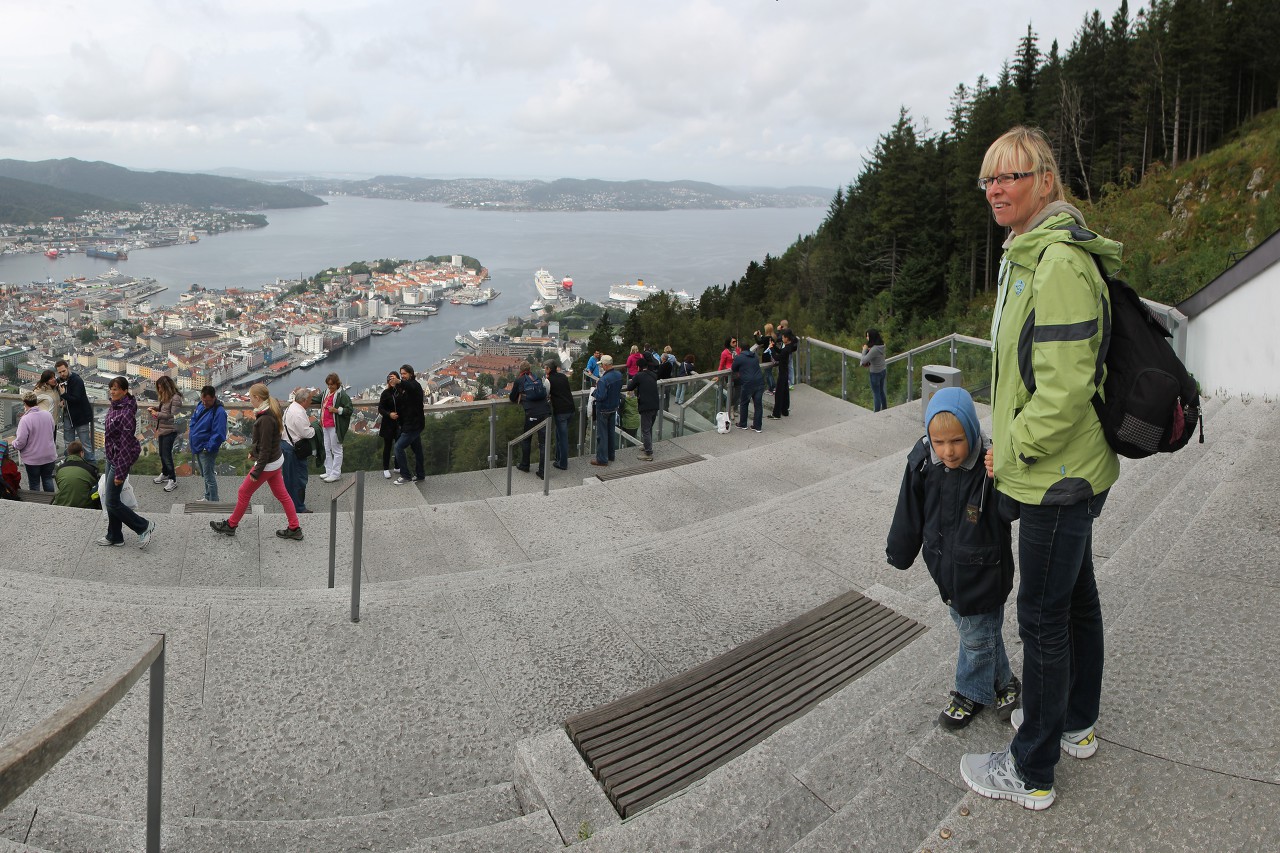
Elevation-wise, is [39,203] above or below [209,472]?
above

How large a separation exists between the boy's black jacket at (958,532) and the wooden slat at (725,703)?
3.91ft

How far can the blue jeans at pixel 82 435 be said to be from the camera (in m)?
10.5

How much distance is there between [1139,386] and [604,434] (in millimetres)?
9369

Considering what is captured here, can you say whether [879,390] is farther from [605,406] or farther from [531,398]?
[531,398]

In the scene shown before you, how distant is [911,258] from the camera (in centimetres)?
4594

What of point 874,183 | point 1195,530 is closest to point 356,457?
point 1195,530

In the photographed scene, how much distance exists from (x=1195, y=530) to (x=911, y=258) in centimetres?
4375

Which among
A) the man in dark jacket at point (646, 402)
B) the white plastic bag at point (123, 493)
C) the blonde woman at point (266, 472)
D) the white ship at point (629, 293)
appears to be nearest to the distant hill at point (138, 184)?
the white ship at point (629, 293)

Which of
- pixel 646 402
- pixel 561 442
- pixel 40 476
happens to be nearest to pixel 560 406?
pixel 561 442

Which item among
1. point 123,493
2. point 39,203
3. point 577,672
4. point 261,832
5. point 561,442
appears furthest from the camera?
point 39,203

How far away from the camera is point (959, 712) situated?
119 inches

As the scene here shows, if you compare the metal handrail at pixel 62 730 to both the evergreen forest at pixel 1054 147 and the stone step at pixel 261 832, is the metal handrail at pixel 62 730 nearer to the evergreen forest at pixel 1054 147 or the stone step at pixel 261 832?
the stone step at pixel 261 832

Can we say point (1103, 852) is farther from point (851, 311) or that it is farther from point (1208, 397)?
point (851, 311)

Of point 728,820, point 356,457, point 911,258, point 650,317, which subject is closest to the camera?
point 728,820
